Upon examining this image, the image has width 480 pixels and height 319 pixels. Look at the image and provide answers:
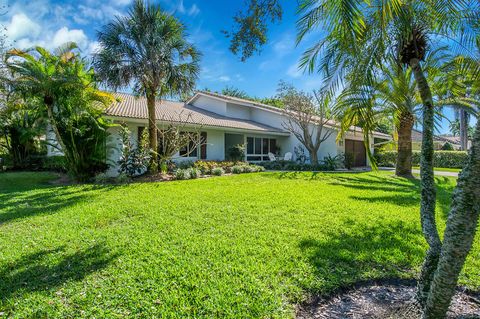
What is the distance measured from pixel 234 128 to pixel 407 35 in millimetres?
16696

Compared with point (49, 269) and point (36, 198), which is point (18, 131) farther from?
point (49, 269)

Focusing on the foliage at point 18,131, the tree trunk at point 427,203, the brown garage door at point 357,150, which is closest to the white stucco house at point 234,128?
the brown garage door at point 357,150

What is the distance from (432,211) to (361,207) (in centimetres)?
520

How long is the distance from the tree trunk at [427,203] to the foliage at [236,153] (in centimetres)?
1750

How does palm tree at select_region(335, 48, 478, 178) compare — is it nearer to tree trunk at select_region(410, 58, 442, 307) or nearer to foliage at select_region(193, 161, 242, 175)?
tree trunk at select_region(410, 58, 442, 307)

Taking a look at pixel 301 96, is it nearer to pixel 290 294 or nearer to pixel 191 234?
pixel 191 234

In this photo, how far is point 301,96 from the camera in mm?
21312

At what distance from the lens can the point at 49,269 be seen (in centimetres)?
409

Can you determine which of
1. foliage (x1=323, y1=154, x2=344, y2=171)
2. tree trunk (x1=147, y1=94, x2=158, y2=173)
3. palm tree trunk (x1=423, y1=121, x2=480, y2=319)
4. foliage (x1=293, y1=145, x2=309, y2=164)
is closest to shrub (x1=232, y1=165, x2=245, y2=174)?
tree trunk (x1=147, y1=94, x2=158, y2=173)

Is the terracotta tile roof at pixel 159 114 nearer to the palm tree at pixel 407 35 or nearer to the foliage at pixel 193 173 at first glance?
the foliage at pixel 193 173

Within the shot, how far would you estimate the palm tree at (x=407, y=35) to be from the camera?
326 centimetres

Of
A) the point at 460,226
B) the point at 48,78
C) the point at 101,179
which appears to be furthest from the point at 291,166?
the point at 460,226

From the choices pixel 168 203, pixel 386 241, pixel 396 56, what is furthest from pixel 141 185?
pixel 396 56

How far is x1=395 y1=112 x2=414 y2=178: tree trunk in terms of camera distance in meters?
15.0
